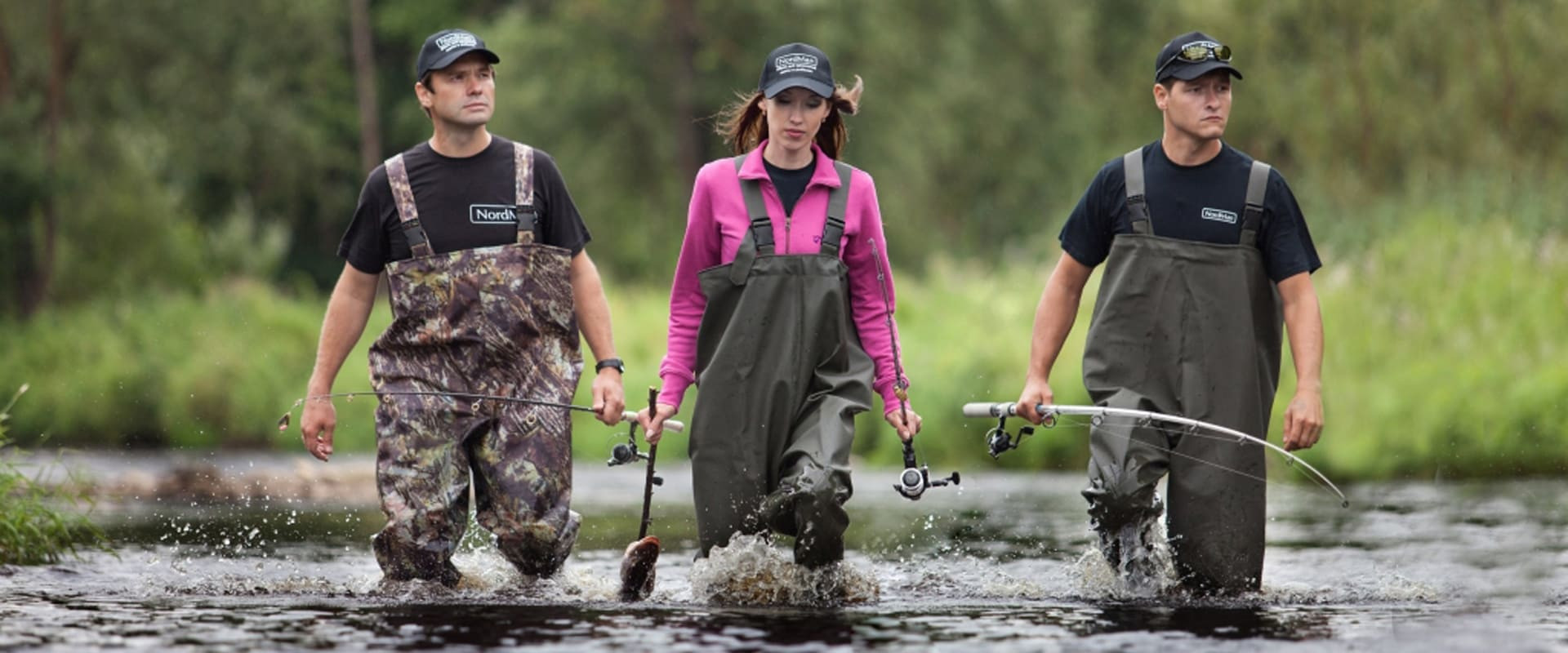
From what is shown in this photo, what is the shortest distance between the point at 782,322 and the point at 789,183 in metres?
0.44

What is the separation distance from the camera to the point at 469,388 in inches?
288

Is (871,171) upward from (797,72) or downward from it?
upward

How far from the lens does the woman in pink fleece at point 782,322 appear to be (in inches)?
277

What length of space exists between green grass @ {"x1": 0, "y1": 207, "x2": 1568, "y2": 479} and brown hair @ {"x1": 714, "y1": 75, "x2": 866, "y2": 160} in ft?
28.8

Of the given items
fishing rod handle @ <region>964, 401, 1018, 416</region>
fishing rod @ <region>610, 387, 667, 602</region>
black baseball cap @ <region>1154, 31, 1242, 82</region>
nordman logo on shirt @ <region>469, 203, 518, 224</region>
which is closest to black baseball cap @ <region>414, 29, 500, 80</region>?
nordman logo on shirt @ <region>469, 203, 518, 224</region>

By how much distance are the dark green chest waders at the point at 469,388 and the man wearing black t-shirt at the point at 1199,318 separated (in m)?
1.55

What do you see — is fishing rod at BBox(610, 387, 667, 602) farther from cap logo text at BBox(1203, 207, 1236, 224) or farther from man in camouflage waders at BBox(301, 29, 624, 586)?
cap logo text at BBox(1203, 207, 1236, 224)

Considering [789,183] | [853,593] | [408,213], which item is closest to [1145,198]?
[789,183]

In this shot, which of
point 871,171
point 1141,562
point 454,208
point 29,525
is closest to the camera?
point 454,208

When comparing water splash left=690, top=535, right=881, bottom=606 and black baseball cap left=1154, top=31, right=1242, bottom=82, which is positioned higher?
black baseball cap left=1154, top=31, right=1242, bottom=82

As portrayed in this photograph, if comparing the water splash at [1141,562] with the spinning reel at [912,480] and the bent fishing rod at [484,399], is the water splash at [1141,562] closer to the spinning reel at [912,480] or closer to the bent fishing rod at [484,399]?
the spinning reel at [912,480]

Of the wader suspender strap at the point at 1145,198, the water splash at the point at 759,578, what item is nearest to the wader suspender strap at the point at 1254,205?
the wader suspender strap at the point at 1145,198

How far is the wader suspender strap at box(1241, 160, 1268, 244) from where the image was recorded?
7.12 m

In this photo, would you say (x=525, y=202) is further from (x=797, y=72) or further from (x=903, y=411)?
Answer: (x=903, y=411)
